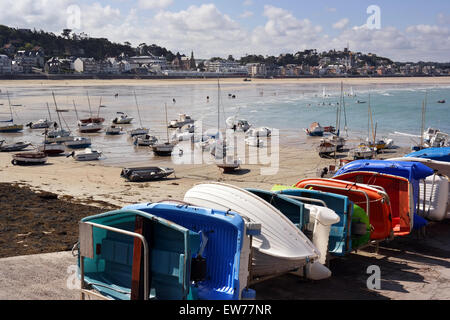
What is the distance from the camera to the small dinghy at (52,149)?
32.5 meters

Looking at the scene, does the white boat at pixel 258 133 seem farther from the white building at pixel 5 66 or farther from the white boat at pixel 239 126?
the white building at pixel 5 66

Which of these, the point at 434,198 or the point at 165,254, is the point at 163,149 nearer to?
the point at 434,198

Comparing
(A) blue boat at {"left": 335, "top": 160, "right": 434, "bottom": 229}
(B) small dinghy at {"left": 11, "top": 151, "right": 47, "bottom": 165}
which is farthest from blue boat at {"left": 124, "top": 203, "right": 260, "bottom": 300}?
(B) small dinghy at {"left": 11, "top": 151, "right": 47, "bottom": 165}

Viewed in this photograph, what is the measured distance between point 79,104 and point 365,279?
235 feet

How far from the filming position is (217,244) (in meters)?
7.84

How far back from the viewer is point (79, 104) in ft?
250

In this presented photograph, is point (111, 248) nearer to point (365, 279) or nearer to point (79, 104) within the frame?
point (365, 279)

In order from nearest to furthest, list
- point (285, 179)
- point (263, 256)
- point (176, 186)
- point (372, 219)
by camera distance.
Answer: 1. point (263, 256)
2. point (372, 219)
3. point (176, 186)
4. point (285, 179)

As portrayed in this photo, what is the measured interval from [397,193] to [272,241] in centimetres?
553

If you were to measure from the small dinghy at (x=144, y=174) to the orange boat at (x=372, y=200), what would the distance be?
1340 centimetres

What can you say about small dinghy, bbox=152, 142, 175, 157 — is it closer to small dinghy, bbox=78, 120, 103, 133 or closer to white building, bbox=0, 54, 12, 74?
small dinghy, bbox=78, 120, 103, 133

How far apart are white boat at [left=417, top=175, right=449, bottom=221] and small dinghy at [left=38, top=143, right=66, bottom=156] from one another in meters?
25.4

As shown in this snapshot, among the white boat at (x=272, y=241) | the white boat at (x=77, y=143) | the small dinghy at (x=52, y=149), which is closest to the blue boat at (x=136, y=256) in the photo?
the white boat at (x=272, y=241)

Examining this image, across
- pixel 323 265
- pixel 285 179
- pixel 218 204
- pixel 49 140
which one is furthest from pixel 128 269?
pixel 49 140
